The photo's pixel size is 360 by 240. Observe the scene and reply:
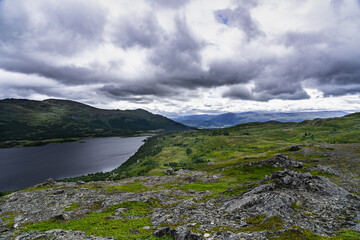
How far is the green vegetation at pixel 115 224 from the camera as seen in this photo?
2044 centimetres

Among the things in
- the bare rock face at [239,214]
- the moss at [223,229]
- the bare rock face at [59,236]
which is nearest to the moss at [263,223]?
the bare rock face at [239,214]

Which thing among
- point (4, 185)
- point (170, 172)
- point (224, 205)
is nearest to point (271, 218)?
point (224, 205)

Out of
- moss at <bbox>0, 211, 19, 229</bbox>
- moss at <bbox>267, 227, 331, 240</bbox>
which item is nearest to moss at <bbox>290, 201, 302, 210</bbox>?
moss at <bbox>267, 227, 331, 240</bbox>

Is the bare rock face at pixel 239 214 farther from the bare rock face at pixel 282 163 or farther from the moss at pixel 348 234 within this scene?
the bare rock face at pixel 282 163

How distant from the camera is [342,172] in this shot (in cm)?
4206

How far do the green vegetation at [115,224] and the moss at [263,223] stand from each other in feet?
35.5

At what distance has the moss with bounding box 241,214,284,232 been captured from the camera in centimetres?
1730

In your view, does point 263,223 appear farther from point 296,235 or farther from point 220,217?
point 220,217

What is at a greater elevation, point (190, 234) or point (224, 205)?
point (190, 234)

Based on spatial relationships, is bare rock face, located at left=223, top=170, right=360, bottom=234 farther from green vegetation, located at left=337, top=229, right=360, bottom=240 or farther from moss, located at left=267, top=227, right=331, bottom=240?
moss, located at left=267, top=227, right=331, bottom=240

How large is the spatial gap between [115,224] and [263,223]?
19.9 meters

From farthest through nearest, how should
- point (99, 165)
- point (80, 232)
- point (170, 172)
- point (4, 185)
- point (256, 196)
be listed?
point (99, 165)
point (4, 185)
point (170, 172)
point (256, 196)
point (80, 232)

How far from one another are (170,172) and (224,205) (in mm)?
55247

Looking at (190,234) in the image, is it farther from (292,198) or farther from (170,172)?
(170,172)
